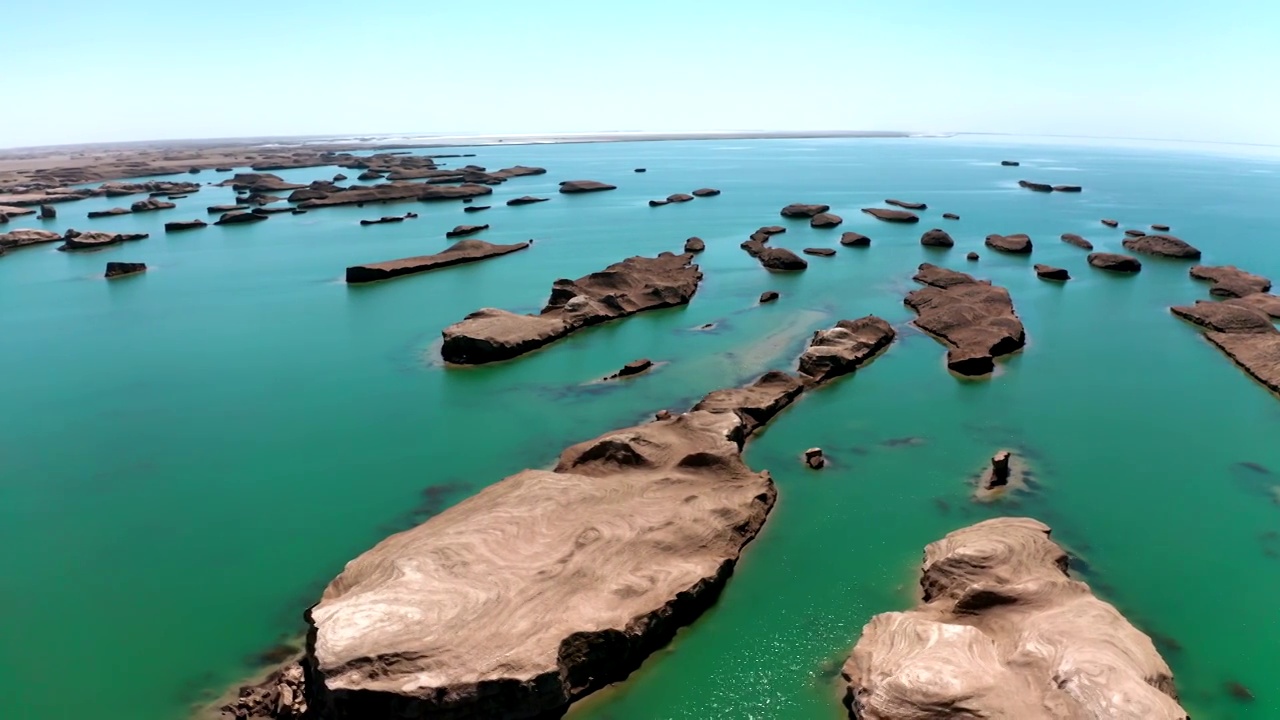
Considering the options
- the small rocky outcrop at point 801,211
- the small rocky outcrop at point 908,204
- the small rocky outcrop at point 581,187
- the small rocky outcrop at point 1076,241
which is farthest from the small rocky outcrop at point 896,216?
the small rocky outcrop at point 581,187

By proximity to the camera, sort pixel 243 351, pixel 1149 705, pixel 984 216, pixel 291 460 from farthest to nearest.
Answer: pixel 984 216 → pixel 243 351 → pixel 291 460 → pixel 1149 705

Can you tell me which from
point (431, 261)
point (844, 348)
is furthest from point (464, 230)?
point (844, 348)

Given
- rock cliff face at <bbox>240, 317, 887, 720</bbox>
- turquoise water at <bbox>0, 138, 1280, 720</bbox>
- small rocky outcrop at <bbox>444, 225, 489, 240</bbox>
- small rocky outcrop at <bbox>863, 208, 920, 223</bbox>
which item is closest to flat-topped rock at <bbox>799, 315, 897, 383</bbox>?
turquoise water at <bbox>0, 138, 1280, 720</bbox>

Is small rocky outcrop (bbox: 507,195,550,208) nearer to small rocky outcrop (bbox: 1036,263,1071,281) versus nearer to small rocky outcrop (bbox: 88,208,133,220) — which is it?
small rocky outcrop (bbox: 88,208,133,220)

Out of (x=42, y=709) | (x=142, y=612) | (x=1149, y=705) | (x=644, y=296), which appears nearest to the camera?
(x=1149, y=705)

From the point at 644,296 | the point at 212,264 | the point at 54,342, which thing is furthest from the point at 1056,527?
the point at 212,264

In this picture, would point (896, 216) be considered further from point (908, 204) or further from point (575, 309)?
point (575, 309)

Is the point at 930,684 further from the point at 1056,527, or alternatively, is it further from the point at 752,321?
the point at 752,321
